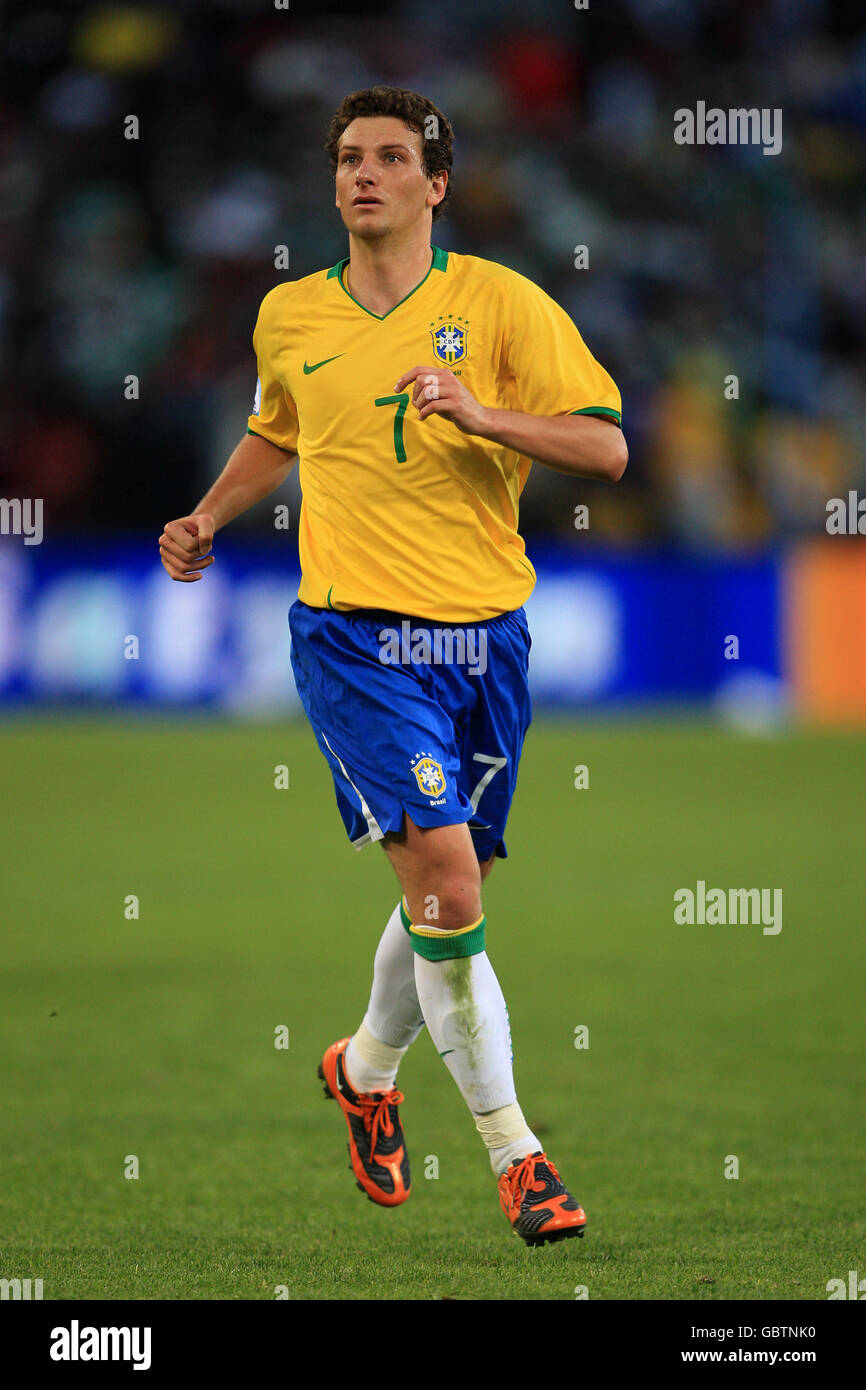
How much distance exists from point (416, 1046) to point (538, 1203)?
297cm

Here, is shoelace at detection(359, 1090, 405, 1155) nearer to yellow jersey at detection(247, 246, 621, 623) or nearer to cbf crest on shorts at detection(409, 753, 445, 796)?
cbf crest on shorts at detection(409, 753, 445, 796)

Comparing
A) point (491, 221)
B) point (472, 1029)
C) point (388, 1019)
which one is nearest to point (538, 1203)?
point (472, 1029)

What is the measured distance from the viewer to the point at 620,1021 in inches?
288

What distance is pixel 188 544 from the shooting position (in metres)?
4.74

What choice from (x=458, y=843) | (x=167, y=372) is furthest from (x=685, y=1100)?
(x=167, y=372)


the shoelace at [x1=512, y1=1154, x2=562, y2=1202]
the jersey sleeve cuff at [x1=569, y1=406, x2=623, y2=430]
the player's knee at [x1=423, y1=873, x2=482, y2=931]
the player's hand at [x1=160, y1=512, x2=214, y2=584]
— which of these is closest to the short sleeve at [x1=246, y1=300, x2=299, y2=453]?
the player's hand at [x1=160, y1=512, x2=214, y2=584]

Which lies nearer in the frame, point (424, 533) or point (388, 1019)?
point (424, 533)

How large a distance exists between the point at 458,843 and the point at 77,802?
8930mm

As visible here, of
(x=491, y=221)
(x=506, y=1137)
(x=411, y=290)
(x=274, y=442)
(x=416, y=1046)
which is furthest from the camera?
(x=491, y=221)

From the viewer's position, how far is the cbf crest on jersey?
179 inches

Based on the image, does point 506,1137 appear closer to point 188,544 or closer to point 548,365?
point 188,544

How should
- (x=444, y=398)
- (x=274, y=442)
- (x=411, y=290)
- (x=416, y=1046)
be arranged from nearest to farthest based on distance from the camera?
1. (x=444, y=398)
2. (x=411, y=290)
3. (x=274, y=442)
4. (x=416, y=1046)

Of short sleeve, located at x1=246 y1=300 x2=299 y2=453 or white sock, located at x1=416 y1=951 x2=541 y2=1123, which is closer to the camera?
white sock, located at x1=416 y1=951 x2=541 y2=1123

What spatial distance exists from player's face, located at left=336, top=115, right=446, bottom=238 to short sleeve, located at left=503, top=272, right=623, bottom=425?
322mm
